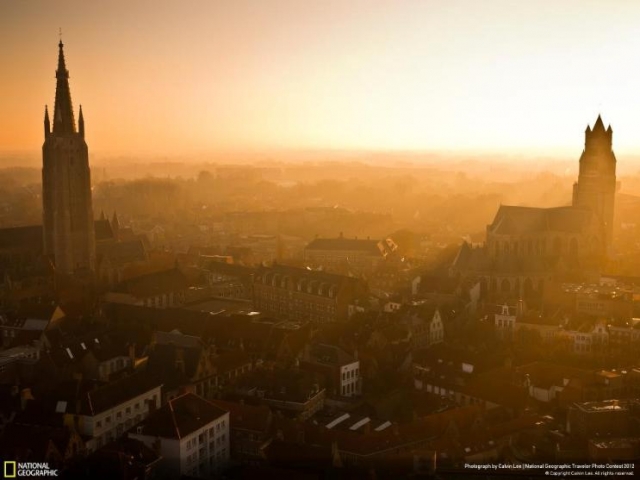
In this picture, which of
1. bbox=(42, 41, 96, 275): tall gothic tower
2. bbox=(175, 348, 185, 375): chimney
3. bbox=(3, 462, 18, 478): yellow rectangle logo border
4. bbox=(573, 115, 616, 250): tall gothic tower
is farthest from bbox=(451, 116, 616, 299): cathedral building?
bbox=(3, 462, 18, 478): yellow rectangle logo border

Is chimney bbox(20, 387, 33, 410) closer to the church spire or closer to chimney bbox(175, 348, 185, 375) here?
chimney bbox(175, 348, 185, 375)

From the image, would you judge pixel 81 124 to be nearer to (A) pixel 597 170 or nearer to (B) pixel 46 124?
(B) pixel 46 124

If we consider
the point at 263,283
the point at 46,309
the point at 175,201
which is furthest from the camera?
the point at 175,201

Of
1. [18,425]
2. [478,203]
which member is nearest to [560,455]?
[18,425]

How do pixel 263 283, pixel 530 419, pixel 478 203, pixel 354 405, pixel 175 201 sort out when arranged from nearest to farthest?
1. pixel 530 419
2. pixel 354 405
3. pixel 263 283
4. pixel 478 203
5. pixel 175 201

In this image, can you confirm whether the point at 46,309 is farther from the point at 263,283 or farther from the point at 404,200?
the point at 404,200

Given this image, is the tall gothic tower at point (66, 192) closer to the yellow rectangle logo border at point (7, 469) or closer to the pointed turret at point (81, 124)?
the pointed turret at point (81, 124)
